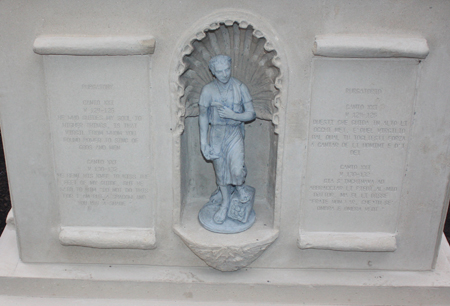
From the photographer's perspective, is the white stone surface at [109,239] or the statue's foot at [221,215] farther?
the statue's foot at [221,215]

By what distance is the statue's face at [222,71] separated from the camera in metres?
3.98

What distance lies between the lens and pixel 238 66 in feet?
14.3

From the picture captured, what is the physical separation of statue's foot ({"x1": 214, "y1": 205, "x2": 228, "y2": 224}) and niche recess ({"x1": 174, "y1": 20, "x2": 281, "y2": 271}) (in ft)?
0.47

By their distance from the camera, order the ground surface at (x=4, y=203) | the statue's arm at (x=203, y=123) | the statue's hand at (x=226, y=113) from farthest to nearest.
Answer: the ground surface at (x=4, y=203), the statue's arm at (x=203, y=123), the statue's hand at (x=226, y=113)

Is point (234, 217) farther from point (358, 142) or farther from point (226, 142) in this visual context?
Answer: point (358, 142)

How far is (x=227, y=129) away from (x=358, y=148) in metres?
1.15

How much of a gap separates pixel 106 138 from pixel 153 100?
54cm

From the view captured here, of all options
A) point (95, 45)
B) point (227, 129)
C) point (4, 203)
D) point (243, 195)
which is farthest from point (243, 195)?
point (4, 203)

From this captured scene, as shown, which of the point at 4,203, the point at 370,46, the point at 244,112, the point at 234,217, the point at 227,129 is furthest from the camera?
the point at 4,203

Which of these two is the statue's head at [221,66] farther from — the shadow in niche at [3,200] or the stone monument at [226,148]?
the shadow in niche at [3,200]

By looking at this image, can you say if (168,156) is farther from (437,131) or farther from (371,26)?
(437,131)

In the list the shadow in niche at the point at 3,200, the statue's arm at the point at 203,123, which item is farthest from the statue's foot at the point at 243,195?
the shadow in niche at the point at 3,200

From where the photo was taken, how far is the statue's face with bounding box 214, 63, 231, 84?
13.1ft

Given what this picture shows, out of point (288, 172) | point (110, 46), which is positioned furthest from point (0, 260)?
point (288, 172)
